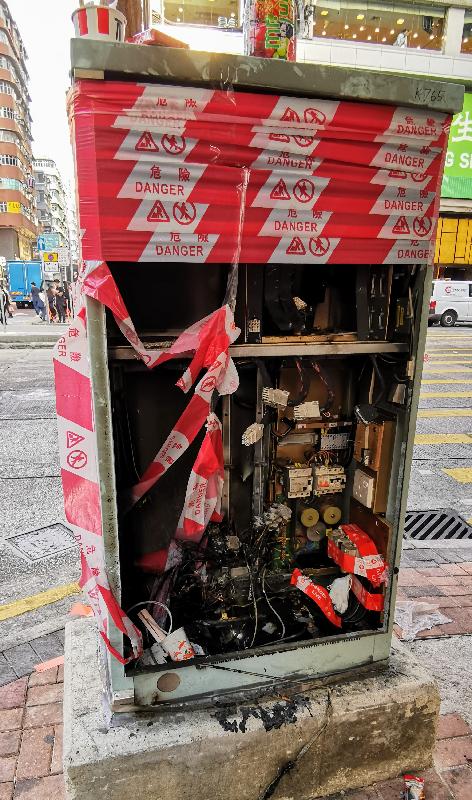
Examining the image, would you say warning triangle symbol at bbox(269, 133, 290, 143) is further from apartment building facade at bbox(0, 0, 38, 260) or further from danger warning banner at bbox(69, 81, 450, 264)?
apartment building facade at bbox(0, 0, 38, 260)

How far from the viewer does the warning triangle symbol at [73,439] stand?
2279 mm

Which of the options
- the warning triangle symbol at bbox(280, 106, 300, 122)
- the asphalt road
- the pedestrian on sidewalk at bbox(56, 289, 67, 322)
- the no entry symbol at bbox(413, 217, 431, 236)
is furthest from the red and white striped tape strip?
the pedestrian on sidewalk at bbox(56, 289, 67, 322)

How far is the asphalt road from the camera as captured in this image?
13.1ft

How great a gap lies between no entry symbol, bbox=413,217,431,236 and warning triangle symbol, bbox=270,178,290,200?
0.66m

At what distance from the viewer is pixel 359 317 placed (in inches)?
104

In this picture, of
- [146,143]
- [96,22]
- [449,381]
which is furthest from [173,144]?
[449,381]

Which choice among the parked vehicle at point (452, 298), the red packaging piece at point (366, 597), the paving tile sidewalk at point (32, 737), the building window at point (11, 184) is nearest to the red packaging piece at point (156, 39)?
the red packaging piece at point (366, 597)

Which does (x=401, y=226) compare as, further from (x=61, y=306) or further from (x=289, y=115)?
(x=61, y=306)

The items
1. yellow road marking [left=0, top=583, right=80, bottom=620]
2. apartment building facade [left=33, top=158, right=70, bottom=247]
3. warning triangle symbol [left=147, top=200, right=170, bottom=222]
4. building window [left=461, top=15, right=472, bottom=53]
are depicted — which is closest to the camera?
warning triangle symbol [left=147, top=200, right=170, bottom=222]

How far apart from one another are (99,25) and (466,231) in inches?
1124

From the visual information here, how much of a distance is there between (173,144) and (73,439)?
4.33ft

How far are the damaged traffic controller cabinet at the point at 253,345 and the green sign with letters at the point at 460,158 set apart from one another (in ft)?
75.0

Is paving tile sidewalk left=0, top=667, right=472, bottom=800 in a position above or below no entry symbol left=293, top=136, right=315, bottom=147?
below

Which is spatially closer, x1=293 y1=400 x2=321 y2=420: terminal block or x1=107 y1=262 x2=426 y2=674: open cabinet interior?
x1=107 y1=262 x2=426 y2=674: open cabinet interior
